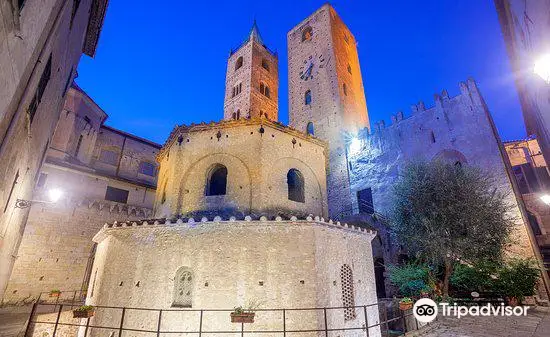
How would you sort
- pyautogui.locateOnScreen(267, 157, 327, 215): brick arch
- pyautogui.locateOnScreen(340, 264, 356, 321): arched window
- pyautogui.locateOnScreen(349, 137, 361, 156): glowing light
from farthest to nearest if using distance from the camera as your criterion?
1. pyautogui.locateOnScreen(349, 137, 361, 156): glowing light
2. pyautogui.locateOnScreen(267, 157, 327, 215): brick arch
3. pyautogui.locateOnScreen(340, 264, 356, 321): arched window

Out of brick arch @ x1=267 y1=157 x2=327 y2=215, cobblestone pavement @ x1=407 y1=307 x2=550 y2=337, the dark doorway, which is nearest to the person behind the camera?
cobblestone pavement @ x1=407 y1=307 x2=550 y2=337

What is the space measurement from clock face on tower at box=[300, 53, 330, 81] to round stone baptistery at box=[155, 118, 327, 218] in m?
18.3

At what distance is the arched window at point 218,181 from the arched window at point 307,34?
2552 cm

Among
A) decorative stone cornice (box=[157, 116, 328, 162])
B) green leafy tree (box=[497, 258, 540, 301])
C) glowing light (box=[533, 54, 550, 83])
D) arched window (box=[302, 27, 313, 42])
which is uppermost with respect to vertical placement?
arched window (box=[302, 27, 313, 42])

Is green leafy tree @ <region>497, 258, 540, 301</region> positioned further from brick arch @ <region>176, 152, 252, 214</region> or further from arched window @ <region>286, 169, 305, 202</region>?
brick arch @ <region>176, 152, 252, 214</region>

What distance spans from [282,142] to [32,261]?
17629 millimetres

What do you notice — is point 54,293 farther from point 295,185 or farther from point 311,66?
point 311,66

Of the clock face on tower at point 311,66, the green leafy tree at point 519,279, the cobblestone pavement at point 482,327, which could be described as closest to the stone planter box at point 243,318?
the cobblestone pavement at point 482,327

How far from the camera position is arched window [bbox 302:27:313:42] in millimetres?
32312

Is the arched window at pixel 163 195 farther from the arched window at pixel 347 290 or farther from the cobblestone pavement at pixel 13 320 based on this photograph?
the arched window at pixel 347 290

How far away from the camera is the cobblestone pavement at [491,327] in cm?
812

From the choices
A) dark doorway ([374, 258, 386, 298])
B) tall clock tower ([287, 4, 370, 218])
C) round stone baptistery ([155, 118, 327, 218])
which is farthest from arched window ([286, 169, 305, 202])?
tall clock tower ([287, 4, 370, 218])

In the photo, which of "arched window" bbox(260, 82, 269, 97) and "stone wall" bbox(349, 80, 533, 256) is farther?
"arched window" bbox(260, 82, 269, 97)

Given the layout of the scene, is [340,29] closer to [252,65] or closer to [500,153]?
[252,65]
